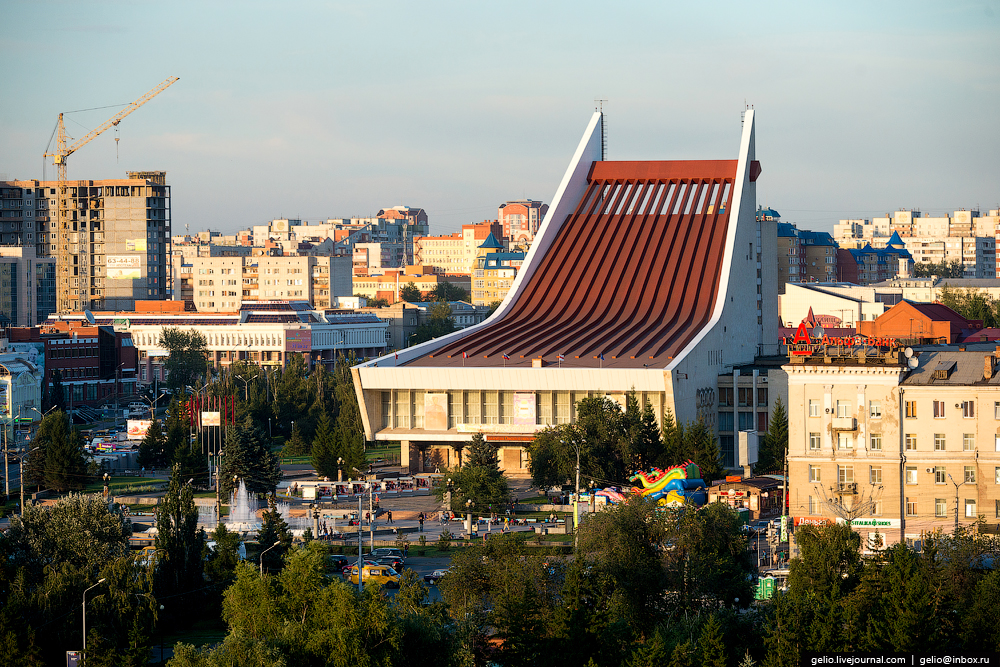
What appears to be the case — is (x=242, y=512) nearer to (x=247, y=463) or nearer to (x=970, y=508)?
(x=247, y=463)

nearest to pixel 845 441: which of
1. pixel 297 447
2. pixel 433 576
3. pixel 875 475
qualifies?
pixel 875 475

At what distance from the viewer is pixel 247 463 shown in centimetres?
8000

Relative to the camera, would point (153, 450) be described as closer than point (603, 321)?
Yes

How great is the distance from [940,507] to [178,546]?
26.8m

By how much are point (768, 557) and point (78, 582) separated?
81.3ft

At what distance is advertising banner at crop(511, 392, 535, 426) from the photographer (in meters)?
90.8

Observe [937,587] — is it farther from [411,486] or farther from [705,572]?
[411,486]

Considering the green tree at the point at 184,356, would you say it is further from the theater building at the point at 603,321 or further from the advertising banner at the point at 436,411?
the advertising banner at the point at 436,411

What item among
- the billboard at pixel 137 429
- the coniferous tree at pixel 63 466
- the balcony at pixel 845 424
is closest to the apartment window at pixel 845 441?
the balcony at pixel 845 424

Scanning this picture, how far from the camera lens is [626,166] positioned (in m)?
112

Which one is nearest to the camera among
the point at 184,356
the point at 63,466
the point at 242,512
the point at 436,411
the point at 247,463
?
the point at 242,512

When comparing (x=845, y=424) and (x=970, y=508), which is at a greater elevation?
(x=845, y=424)

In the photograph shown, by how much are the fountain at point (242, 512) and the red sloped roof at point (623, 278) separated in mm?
16710

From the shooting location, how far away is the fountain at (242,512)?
71125mm
